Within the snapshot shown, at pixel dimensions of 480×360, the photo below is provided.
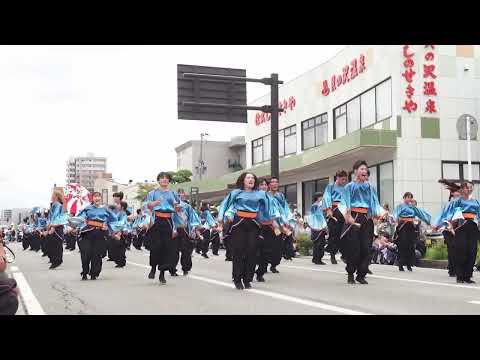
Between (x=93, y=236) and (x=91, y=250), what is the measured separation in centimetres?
26

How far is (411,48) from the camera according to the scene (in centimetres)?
2620

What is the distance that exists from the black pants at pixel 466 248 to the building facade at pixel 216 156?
200 ft

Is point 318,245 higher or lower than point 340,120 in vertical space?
lower

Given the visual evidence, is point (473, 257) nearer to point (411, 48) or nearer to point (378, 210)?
point (378, 210)

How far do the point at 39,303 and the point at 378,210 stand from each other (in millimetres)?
5444

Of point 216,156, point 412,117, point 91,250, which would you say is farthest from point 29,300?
point 216,156

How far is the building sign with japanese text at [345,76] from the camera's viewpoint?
29.8m

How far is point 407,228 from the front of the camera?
13.9 metres

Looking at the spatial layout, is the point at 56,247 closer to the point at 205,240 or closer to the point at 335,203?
the point at 205,240

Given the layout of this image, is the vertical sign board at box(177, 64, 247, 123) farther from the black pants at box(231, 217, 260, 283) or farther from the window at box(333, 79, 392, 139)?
the black pants at box(231, 217, 260, 283)

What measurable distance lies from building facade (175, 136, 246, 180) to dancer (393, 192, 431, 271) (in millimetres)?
57938

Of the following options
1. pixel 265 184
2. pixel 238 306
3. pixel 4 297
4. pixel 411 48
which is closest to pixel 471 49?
Answer: pixel 411 48

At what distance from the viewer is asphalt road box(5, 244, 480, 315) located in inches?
295

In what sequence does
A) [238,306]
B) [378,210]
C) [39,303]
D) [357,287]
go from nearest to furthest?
[238,306], [39,303], [357,287], [378,210]
